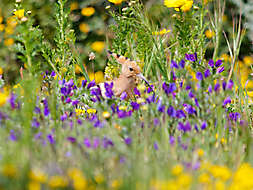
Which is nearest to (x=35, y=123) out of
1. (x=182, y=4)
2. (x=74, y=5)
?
(x=182, y=4)

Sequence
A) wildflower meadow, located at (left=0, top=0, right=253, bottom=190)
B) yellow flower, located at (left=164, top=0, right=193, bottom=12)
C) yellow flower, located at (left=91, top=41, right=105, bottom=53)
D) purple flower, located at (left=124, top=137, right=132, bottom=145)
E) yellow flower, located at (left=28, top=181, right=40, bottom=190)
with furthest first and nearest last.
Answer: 1. yellow flower, located at (left=91, top=41, right=105, bottom=53)
2. yellow flower, located at (left=164, top=0, right=193, bottom=12)
3. purple flower, located at (left=124, top=137, right=132, bottom=145)
4. wildflower meadow, located at (left=0, top=0, right=253, bottom=190)
5. yellow flower, located at (left=28, top=181, right=40, bottom=190)

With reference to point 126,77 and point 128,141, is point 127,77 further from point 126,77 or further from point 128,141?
point 128,141

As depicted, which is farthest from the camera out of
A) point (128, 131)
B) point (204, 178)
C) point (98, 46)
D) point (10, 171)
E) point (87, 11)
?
point (87, 11)

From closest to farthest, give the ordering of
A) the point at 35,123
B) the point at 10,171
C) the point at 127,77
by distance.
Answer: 1. the point at 10,171
2. the point at 35,123
3. the point at 127,77

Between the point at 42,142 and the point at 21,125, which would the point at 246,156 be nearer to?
the point at 42,142

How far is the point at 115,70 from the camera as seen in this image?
2809 mm

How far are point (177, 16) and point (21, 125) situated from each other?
1583mm

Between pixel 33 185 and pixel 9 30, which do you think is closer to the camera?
pixel 33 185

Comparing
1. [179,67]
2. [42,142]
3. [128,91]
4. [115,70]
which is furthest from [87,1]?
[42,142]

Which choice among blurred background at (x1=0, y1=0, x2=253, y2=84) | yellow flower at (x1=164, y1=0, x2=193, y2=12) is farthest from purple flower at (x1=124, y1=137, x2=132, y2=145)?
blurred background at (x1=0, y1=0, x2=253, y2=84)

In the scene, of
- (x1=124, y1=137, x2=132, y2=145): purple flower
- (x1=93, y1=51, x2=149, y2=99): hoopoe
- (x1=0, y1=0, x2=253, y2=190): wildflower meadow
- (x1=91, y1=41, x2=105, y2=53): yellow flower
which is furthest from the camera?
(x1=91, y1=41, x2=105, y2=53): yellow flower

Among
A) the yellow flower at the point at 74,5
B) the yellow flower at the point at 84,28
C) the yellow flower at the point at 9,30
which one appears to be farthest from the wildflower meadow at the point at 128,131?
the yellow flower at the point at 74,5

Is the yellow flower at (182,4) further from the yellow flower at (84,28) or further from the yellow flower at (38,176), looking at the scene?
the yellow flower at (84,28)

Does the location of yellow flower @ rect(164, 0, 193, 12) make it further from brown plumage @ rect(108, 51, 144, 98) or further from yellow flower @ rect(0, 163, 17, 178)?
yellow flower @ rect(0, 163, 17, 178)
